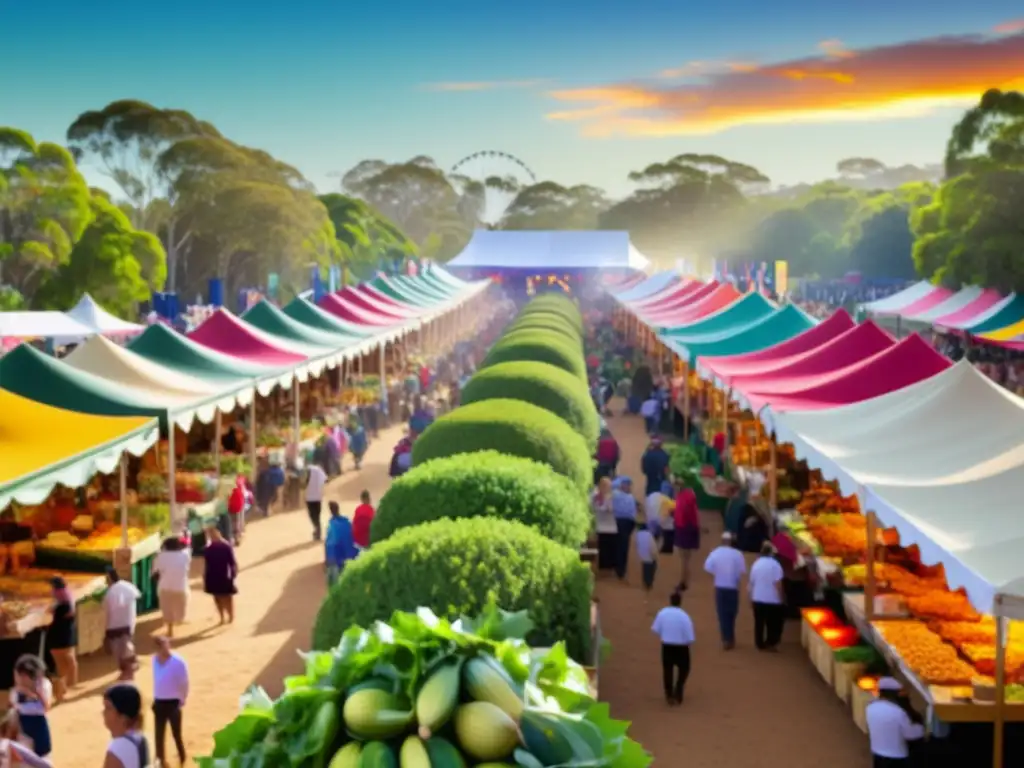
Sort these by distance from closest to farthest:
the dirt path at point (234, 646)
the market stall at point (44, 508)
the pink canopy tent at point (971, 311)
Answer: the dirt path at point (234, 646)
the market stall at point (44, 508)
the pink canopy tent at point (971, 311)

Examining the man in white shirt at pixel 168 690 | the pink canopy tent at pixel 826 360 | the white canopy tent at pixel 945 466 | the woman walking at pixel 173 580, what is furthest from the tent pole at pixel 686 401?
the man in white shirt at pixel 168 690

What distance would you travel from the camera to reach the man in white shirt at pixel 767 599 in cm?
1276

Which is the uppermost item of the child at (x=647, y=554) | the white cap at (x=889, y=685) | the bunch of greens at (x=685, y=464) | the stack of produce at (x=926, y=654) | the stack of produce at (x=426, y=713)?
the stack of produce at (x=426, y=713)

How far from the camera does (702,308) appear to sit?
33.2 m

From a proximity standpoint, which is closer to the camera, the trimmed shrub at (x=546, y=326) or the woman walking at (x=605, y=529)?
the woman walking at (x=605, y=529)

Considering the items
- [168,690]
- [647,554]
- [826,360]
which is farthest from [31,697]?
[826,360]

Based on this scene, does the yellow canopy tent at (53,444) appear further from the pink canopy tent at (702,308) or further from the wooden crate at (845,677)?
the pink canopy tent at (702,308)

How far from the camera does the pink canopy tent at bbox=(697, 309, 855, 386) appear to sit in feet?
62.2

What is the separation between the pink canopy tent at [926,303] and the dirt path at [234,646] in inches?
1280

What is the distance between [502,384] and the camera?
18.5 meters

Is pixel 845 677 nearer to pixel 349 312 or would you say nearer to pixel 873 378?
pixel 873 378

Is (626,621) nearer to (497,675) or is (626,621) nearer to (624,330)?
(497,675)

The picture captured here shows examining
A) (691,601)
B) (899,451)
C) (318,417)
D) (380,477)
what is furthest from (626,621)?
(318,417)

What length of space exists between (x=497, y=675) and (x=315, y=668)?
0.61m
